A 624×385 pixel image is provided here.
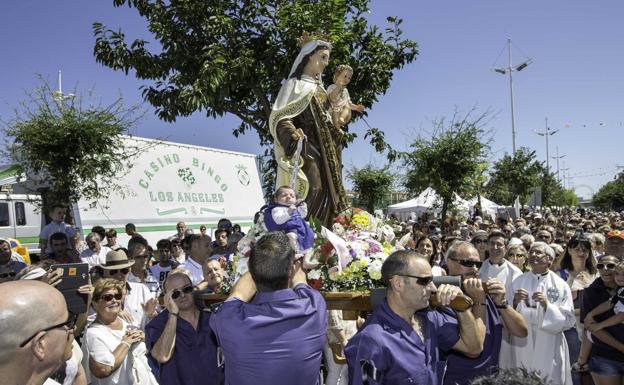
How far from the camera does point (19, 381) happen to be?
169 centimetres

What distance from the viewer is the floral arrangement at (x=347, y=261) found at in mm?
4238

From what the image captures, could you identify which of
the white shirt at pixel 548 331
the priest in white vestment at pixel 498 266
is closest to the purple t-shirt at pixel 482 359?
the white shirt at pixel 548 331

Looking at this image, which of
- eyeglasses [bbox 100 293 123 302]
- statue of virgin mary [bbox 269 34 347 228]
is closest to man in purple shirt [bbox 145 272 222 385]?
eyeglasses [bbox 100 293 123 302]

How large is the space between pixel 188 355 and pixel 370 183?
19.4m

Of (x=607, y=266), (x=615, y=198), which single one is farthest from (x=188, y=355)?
(x=615, y=198)

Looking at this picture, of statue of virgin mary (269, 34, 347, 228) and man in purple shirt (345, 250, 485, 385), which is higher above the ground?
statue of virgin mary (269, 34, 347, 228)

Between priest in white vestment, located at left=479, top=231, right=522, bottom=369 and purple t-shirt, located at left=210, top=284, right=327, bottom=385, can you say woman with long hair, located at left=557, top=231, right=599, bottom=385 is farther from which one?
purple t-shirt, located at left=210, top=284, right=327, bottom=385

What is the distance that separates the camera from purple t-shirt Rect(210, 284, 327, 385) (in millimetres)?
2785

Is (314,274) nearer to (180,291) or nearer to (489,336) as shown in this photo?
(180,291)

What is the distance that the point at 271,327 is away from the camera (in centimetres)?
280

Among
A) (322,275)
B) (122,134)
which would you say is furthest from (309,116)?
(122,134)

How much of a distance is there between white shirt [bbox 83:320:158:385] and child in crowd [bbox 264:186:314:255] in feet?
4.79

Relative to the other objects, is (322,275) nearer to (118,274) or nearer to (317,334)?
(317,334)

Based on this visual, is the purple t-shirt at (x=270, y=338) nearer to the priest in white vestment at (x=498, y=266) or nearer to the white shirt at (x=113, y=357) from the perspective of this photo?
the white shirt at (x=113, y=357)
